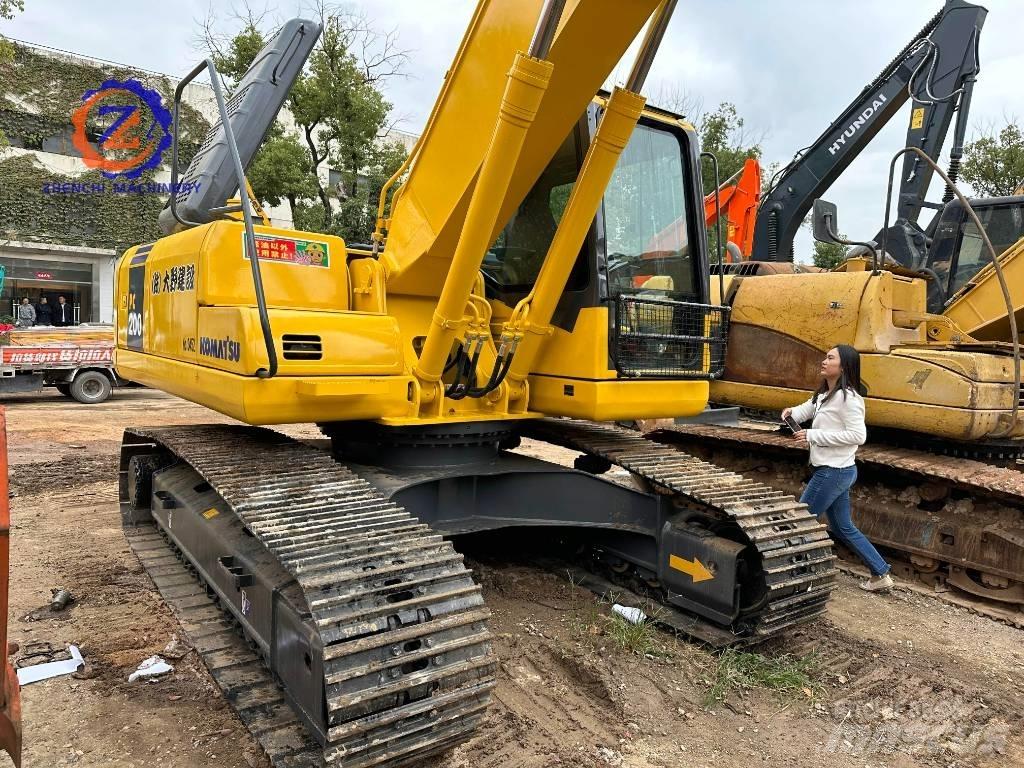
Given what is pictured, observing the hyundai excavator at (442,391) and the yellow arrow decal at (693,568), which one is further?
Answer: the yellow arrow decal at (693,568)

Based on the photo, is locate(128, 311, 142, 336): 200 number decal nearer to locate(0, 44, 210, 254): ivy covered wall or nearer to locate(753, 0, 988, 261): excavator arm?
locate(753, 0, 988, 261): excavator arm

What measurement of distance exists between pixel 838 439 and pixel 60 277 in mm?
25295

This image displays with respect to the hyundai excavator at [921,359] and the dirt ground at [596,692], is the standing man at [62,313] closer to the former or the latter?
the dirt ground at [596,692]

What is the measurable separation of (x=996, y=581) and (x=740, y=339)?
263 centimetres

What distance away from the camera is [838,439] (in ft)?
15.1

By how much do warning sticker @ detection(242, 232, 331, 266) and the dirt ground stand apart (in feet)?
6.33

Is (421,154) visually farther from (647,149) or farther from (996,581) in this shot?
(996,581)

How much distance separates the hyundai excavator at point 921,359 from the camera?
5105 millimetres

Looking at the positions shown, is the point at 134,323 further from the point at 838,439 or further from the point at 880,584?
the point at 880,584

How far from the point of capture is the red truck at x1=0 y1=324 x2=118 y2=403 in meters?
12.0

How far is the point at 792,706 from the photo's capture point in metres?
3.31

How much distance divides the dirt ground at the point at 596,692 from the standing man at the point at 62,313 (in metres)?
20.6

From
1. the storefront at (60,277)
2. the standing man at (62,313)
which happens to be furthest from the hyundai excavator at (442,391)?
the storefront at (60,277)

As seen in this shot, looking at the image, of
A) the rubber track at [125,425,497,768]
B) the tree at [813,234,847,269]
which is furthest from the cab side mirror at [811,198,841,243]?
the tree at [813,234,847,269]
